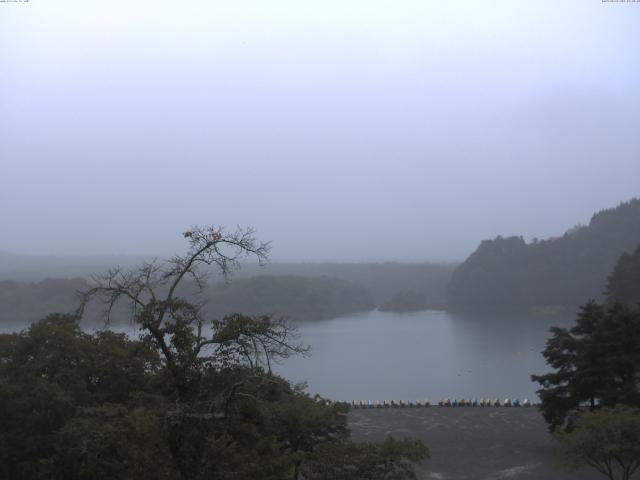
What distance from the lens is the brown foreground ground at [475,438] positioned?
1216 cm

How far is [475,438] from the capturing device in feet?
49.3

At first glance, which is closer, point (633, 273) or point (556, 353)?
point (556, 353)

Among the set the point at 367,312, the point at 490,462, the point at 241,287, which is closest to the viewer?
the point at 490,462

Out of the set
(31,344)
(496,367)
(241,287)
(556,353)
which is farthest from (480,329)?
(31,344)

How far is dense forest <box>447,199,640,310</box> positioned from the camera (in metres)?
66.1

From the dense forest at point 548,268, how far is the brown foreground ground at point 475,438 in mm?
50621

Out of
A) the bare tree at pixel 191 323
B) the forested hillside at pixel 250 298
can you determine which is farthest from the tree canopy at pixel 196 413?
the forested hillside at pixel 250 298

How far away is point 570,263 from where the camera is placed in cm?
6925

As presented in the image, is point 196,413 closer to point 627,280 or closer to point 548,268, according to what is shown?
point 627,280

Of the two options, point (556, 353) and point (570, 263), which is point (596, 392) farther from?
point (570, 263)

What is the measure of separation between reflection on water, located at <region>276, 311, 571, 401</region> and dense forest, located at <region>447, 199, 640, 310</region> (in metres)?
6.63

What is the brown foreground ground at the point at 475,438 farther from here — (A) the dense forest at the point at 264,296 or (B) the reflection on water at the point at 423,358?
(A) the dense forest at the point at 264,296

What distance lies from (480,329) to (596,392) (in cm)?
4192

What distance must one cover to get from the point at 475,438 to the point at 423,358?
2527cm
